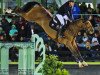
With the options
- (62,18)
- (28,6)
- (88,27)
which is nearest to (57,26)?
(62,18)

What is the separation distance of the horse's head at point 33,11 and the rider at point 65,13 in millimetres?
449

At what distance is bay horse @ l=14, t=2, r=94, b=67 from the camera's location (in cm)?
1482

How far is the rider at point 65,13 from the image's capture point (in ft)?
47.9

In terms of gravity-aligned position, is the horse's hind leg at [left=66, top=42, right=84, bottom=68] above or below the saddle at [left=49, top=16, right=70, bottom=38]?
below

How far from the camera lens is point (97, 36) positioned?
15719mm

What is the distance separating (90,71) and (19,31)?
2.43m

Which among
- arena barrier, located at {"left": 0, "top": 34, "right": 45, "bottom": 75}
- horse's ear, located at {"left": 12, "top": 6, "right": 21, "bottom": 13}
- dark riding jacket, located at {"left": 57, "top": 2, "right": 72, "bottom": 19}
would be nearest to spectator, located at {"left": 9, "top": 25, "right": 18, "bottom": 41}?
horse's ear, located at {"left": 12, "top": 6, "right": 21, "bottom": 13}

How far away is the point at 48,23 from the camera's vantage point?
15.2m

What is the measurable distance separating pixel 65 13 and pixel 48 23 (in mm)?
811

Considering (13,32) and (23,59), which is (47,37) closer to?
(13,32)

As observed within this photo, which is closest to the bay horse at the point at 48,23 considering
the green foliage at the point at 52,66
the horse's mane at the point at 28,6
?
the horse's mane at the point at 28,6

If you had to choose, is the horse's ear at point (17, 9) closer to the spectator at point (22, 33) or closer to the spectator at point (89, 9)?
the spectator at point (22, 33)

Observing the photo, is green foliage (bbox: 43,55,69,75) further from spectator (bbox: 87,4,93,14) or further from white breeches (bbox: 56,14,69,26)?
spectator (bbox: 87,4,93,14)

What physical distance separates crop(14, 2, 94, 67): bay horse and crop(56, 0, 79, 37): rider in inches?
7.4
